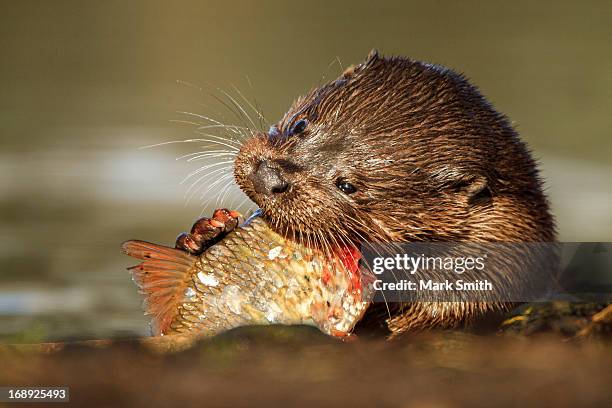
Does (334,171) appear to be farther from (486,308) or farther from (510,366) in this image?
(510,366)

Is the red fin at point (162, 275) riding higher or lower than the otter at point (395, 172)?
lower

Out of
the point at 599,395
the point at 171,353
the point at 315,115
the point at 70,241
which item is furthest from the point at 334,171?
the point at 70,241

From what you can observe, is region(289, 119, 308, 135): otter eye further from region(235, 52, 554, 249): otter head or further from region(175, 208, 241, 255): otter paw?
region(175, 208, 241, 255): otter paw

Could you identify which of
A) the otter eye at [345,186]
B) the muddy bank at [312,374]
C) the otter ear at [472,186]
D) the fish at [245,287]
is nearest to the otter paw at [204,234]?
the fish at [245,287]

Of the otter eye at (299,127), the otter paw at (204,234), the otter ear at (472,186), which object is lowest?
the otter paw at (204,234)

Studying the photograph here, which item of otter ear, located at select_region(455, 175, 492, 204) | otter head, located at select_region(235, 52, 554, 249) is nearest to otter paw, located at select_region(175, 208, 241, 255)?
otter head, located at select_region(235, 52, 554, 249)

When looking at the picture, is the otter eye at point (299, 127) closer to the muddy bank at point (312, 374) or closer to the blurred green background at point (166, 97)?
the blurred green background at point (166, 97)

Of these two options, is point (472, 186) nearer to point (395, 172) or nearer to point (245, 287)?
point (395, 172)
